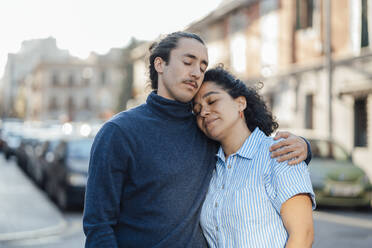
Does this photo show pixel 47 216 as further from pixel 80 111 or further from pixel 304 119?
pixel 80 111

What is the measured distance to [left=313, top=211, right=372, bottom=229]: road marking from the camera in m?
9.43

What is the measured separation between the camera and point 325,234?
27.5 feet

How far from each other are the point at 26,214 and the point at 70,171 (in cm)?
130

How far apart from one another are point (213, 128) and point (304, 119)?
61.9 feet

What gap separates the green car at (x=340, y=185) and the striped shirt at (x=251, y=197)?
28.4ft

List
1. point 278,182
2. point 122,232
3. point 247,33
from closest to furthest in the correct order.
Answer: point 278,182 → point 122,232 → point 247,33

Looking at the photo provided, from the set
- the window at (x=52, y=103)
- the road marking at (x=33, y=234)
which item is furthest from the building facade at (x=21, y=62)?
the road marking at (x=33, y=234)

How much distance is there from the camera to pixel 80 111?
263ft

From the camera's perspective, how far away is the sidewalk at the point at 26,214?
9008mm

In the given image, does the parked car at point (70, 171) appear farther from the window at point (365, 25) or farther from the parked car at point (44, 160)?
the window at point (365, 25)

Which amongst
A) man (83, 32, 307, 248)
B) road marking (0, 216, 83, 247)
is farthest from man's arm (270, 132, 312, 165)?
road marking (0, 216, 83, 247)

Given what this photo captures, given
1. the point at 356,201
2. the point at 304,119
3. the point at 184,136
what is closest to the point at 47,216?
the point at 356,201

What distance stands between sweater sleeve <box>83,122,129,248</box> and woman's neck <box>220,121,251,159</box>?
594 mm

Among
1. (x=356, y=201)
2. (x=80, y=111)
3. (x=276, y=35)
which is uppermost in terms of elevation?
(x=276, y=35)
